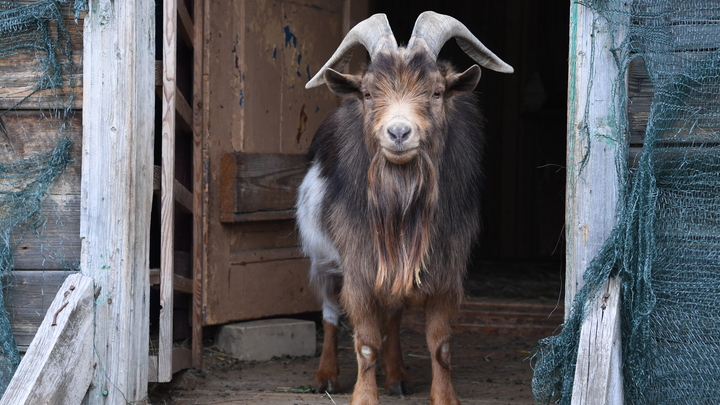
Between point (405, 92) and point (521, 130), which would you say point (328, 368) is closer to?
point (405, 92)

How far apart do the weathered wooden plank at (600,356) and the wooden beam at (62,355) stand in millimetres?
2155

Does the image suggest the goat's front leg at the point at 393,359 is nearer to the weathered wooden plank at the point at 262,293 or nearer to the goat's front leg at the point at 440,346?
the goat's front leg at the point at 440,346

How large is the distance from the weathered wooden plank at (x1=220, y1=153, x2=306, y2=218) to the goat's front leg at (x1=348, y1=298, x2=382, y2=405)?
5.11 feet

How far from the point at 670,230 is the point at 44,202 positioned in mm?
2901

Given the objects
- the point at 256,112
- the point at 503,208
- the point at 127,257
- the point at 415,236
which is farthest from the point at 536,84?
the point at 127,257

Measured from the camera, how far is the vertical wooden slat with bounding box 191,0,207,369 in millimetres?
5180

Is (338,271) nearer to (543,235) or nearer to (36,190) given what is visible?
(36,190)

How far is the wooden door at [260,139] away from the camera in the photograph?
5434 millimetres

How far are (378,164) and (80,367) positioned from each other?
1.70m

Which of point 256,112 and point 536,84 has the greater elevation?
point 536,84

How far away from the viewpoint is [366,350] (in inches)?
166

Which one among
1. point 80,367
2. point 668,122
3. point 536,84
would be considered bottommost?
point 80,367

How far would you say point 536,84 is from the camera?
10.7 meters

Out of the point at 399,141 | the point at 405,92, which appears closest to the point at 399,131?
the point at 399,141
